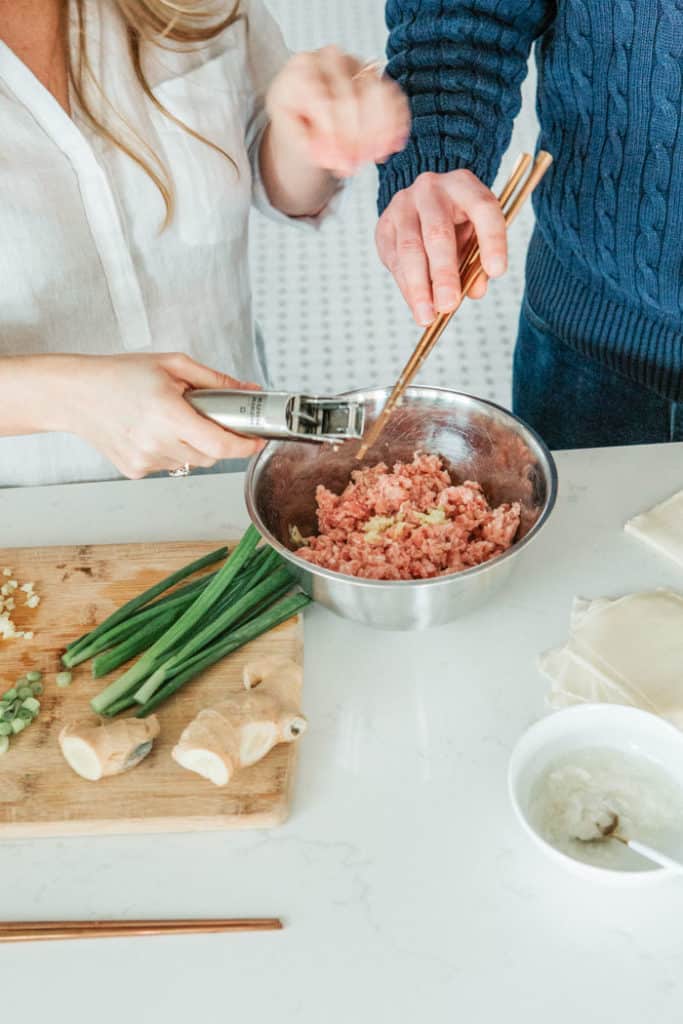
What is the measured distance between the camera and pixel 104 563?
1.22 metres

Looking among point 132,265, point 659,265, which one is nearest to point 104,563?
point 132,265

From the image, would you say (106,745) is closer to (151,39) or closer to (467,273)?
(467,273)

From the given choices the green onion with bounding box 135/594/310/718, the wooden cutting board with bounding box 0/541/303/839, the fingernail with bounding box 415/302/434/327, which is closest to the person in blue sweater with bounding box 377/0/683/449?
the fingernail with bounding box 415/302/434/327

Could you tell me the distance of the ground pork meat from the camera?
44.0 inches

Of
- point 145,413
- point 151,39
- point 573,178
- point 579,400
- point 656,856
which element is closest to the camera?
point 656,856

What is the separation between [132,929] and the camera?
2.77ft

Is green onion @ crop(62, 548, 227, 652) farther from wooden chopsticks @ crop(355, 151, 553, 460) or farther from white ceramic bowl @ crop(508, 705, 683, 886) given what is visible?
white ceramic bowl @ crop(508, 705, 683, 886)

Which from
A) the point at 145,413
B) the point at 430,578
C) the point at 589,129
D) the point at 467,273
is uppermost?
the point at 589,129

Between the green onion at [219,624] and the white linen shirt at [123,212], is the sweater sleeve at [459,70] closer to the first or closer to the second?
the white linen shirt at [123,212]

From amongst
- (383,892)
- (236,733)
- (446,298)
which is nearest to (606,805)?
A: (383,892)

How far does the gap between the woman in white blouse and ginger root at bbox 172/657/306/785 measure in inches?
10.4

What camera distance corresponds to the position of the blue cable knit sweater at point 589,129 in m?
1.23

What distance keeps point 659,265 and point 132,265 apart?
29.0 inches

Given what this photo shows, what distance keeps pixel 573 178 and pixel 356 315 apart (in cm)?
181
